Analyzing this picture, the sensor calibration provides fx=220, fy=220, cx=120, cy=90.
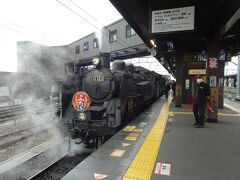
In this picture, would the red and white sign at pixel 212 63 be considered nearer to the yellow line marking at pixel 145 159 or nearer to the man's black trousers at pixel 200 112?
the man's black trousers at pixel 200 112

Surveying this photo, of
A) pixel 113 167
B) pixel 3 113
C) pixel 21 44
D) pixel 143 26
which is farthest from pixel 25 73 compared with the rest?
pixel 113 167

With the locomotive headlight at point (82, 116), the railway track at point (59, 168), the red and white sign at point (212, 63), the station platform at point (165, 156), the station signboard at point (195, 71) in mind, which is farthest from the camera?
the station signboard at point (195, 71)

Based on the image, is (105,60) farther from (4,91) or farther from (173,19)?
(4,91)

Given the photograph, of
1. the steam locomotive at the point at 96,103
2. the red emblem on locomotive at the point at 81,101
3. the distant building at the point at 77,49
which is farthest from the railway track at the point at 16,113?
the red emblem on locomotive at the point at 81,101

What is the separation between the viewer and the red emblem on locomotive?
617 cm

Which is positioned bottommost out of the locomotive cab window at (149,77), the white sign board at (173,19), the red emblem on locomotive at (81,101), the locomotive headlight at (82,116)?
the locomotive headlight at (82,116)

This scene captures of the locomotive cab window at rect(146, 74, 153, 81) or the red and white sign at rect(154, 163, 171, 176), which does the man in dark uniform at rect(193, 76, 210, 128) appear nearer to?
the red and white sign at rect(154, 163, 171, 176)

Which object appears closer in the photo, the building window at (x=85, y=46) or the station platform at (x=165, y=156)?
the station platform at (x=165, y=156)

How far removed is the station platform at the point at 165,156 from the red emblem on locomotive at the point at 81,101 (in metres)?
1.30

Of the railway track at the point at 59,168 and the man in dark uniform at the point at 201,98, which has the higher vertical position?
the man in dark uniform at the point at 201,98

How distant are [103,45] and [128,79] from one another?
4345 mm

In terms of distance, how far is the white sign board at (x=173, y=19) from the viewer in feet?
17.6

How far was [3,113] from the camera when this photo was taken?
1204cm

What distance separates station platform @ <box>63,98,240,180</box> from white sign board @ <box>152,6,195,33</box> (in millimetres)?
2717
